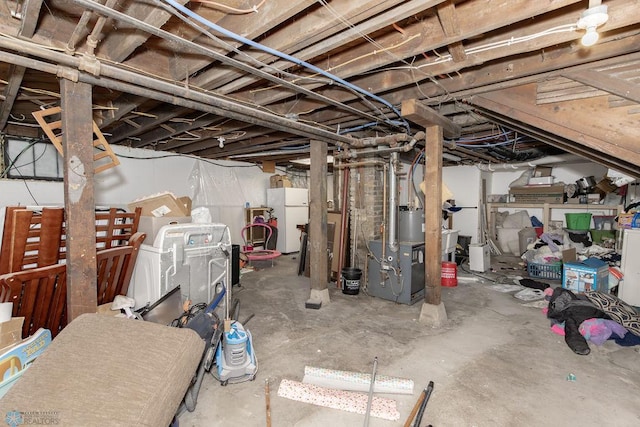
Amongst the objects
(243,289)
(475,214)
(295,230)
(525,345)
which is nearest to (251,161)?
(295,230)

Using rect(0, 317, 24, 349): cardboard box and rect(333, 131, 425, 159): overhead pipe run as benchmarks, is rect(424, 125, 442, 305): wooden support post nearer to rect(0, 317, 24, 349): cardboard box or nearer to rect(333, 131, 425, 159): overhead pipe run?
rect(333, 131, 425, 159): overhead pipe run

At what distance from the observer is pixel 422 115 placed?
288cm

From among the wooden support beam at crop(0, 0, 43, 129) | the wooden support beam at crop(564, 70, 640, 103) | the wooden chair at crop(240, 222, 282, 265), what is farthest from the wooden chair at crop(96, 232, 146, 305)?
the wooden support beam at crop(564, 70, 640, 103)

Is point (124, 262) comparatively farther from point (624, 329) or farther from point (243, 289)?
point (624, 329)

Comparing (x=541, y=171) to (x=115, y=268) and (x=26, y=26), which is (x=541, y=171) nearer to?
(x=115, y=268)

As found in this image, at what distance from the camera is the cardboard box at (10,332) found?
5.70 ft

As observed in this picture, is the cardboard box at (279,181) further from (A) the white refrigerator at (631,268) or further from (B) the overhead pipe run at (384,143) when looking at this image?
(A) the white refrigerator at (631,268)

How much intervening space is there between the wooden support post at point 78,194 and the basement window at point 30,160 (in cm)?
300

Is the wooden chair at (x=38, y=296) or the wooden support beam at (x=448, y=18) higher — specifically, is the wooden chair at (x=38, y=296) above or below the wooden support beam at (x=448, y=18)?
below

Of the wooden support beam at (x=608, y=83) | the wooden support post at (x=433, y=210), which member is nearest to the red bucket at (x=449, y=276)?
the wooden support post at (x=433, y=210)

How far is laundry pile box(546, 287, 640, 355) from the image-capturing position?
2.80 metres

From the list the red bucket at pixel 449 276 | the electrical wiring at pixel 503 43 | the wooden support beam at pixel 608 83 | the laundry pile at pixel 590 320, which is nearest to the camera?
the electrical wiring at pixel 503 43

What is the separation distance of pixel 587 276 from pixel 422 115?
10.5ft

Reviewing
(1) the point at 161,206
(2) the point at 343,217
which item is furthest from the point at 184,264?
(2) the point at 343,217
